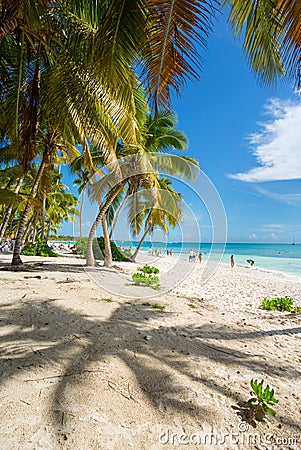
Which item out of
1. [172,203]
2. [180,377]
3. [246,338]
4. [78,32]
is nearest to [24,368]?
[180,377]

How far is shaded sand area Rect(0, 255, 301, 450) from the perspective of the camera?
1.82m

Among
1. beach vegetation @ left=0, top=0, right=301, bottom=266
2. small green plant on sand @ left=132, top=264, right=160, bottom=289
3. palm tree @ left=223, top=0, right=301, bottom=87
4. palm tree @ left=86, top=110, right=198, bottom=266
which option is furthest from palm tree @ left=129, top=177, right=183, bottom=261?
palm tree @ left=223, top=0, right=301, bottom=87

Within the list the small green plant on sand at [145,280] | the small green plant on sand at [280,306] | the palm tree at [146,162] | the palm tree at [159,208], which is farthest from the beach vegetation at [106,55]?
the palm tree at [159,208]

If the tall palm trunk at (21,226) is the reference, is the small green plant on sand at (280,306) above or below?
below

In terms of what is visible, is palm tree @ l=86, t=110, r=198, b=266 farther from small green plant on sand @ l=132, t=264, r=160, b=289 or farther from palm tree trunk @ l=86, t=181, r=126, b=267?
small green plant on sand @ l=132, t=264, r=160, b=289

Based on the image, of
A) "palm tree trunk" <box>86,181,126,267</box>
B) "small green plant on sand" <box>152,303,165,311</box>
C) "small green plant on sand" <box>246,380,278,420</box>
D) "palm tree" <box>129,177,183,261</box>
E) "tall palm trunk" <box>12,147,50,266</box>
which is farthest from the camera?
"palm tree" <box>129,177,183,261</box>

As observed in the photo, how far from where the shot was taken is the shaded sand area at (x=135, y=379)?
1821mm

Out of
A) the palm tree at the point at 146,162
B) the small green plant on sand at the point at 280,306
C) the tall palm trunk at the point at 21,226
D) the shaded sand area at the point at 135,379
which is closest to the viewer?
the shaded sand area at the point at 135,379

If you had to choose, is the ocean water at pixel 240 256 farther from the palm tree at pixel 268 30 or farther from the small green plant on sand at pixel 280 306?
the palm tree at pixel 268 30

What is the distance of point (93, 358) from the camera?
2756mm

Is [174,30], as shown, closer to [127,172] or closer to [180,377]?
[180,377]

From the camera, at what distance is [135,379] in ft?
8.06

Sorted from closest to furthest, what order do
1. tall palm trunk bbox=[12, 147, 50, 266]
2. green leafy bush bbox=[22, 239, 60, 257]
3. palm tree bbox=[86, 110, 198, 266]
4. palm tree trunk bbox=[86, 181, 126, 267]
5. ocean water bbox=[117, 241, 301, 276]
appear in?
tall palm trunk bbox=[12, 147, 50, 266], palm tree bbox=[86, 110, 198, 266], palm tree trunk bbox=[86, 181, 126, 267], green leafy bush bbox=[22, 239, 60, 257], ocean water bbox=[117, 241, 301, 276]

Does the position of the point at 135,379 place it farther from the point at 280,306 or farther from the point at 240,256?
the point at 240,256
